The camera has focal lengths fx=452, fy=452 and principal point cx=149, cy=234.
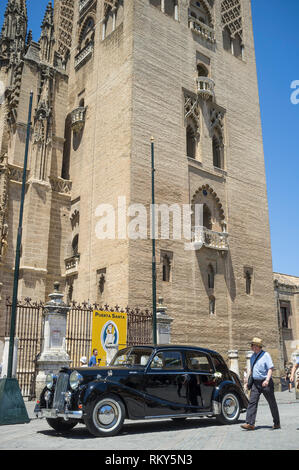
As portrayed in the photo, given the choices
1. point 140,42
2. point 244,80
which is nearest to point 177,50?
point 140,42

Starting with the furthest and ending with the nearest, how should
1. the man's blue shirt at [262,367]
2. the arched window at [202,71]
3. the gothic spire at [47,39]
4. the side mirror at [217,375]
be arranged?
the gothic spire at [47,39]
the arched window at [202,71]
the side mirror at [217,375]
the man's blue shirt at [262,367]

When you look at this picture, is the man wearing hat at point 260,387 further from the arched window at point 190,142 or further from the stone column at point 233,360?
the arched window at point 190,142

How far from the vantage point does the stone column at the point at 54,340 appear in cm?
1312

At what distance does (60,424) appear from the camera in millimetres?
8047

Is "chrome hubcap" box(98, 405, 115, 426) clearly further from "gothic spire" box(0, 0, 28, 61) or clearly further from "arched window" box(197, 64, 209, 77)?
"gothic spire" box(0, 0, 28, 61)

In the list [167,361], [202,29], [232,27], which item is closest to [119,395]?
[167,361]

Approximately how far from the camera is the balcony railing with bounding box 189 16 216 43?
1014 inches

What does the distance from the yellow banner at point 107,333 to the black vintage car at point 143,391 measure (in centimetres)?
708

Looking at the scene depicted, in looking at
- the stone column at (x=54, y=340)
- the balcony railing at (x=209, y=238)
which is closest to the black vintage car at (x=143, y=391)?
the stone column at (x=54, y=340)

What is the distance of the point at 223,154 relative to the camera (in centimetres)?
2562

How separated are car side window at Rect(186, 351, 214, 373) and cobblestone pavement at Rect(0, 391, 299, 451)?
106cm

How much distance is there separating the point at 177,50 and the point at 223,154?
6153 millimetres
